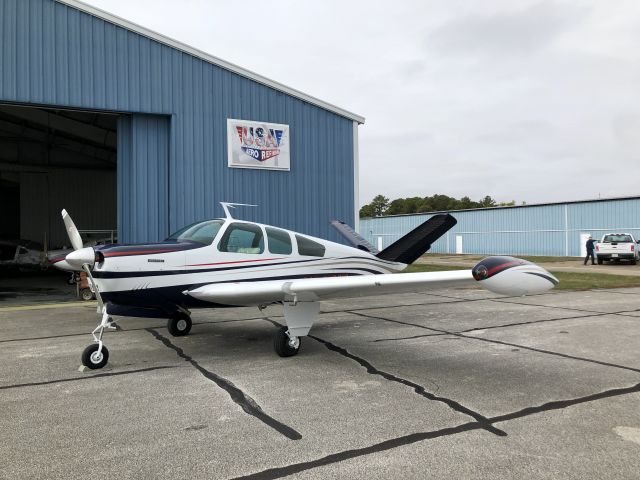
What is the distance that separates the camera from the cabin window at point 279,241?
7.37m

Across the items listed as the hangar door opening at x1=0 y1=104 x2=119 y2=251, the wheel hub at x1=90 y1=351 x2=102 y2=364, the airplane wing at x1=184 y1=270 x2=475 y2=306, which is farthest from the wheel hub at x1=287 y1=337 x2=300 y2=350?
the hangar door opening at x1=0 y1=104 x2=119 y2=251

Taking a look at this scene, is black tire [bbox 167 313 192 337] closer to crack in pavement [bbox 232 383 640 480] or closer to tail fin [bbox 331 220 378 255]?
tail fin [bbox 331 220 378 255]

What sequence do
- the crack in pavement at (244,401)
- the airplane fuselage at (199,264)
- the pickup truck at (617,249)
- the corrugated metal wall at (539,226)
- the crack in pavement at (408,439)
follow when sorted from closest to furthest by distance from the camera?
the crack in pavement at (408,439) < the crack in pavement at (244,401) < the airplane fuselage at (199,264) < the pickup truck at (617,249) < the corrugated metal wall at (539,226)

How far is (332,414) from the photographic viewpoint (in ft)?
13.9

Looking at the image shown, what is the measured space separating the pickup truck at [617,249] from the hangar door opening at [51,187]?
28.1 meters

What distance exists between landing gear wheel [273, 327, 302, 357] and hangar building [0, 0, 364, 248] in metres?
7.48

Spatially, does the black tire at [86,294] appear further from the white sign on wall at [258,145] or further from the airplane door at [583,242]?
the airplane door at [583,242]

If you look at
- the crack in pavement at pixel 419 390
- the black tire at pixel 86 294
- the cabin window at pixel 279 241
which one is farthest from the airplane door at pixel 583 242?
the cabin window at pixel 279 241

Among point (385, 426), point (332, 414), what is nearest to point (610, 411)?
point (385, 426)

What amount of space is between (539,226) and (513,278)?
1426 inches

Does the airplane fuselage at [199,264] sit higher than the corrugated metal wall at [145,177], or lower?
lower

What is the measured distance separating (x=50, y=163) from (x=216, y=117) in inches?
794

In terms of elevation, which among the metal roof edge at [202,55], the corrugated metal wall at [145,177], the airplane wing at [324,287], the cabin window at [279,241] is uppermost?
the metal roof edge at [202,55]

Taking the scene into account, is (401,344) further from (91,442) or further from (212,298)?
(91,442)
